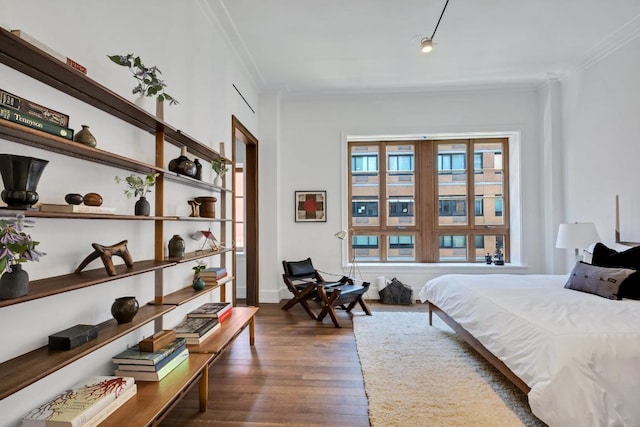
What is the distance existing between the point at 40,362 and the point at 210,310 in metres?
1.47

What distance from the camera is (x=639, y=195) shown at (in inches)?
126

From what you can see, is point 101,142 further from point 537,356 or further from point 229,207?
point 537,356

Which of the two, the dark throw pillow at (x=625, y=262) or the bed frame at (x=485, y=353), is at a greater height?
the dark throw pillow at (x=625, y=262)

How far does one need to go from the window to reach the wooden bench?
10.7 ft

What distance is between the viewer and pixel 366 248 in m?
5.20

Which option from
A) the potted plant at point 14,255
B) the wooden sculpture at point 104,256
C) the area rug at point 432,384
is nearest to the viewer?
the potted plant at point 14,255

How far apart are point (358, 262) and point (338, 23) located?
339 centimetres

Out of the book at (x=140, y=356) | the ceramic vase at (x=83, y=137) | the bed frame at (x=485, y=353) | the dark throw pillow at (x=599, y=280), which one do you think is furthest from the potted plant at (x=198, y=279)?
the dark throw pillow at (x=599, y=280)

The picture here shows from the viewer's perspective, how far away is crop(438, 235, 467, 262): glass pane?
510 centimetres

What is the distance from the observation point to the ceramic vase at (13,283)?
107cm

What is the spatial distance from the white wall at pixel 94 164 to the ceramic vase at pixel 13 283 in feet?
0.71

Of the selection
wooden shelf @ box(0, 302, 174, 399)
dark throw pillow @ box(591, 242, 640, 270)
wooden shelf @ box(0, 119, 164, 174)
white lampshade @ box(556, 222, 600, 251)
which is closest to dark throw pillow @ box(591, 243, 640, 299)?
dark throw pillow @ box(591, 242, 640, 270)

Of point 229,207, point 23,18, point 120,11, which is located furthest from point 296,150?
point 23,18

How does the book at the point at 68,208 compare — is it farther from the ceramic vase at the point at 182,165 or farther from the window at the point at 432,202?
the window at the point at 432,202
